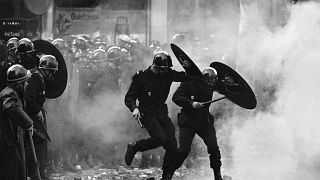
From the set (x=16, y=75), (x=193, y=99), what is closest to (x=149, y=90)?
(x=193, y=99)

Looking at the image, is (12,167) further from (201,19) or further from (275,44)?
(201,19)

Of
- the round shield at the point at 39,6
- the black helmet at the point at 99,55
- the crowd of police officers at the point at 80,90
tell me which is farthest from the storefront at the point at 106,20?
the black helmet at the point at 99,55

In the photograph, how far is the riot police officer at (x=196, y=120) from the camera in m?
10.0

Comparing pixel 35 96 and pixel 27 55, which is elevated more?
pixel 27 55

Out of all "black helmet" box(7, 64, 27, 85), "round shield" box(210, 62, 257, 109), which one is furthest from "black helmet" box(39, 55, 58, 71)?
"round shield" box(210, 62, 257, 109)

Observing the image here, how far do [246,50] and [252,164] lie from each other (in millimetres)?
2840

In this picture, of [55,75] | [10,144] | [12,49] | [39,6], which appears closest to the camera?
[10,144]

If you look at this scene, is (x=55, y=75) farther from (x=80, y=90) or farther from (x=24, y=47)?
(x=80, y=90)

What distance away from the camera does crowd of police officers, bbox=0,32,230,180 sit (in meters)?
8.64

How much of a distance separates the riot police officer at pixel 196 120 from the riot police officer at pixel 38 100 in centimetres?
163

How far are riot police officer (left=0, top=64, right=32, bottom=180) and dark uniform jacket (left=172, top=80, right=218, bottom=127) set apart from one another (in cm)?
221

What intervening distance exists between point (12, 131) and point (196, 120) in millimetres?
2498

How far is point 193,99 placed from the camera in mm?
10117

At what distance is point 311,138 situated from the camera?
11039mm
